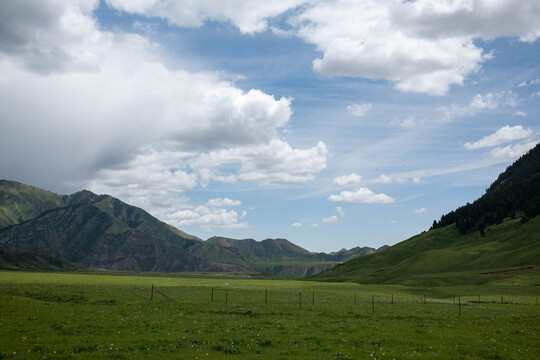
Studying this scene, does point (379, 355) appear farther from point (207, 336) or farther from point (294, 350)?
point (207, 336)

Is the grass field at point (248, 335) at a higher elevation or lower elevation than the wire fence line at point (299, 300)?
higher

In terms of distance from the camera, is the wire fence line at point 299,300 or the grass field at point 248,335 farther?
the wire fence line at point 299,300

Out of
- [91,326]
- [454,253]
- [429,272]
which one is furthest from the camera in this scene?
[454,253]

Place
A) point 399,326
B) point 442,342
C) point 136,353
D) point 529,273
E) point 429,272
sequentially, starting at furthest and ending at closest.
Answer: point 429,272 < point 529,273 < point 399,326 < point 442,342 < point 136,353

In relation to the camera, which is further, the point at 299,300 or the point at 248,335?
the point at 299,300

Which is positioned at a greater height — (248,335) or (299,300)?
(248,335)

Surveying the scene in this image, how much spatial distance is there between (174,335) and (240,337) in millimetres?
5079

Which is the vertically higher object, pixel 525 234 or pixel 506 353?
pixel 525 234

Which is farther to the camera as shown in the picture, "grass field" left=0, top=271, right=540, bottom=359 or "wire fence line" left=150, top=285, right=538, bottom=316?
"wire fence line" left=150, top=285, right=538, bottom=316

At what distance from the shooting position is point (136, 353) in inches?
938

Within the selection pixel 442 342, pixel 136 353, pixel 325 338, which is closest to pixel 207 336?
pixel 136 353

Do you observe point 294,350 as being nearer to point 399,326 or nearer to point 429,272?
point 399,326

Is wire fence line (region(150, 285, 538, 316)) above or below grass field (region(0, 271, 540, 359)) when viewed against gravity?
below

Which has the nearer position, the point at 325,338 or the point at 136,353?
the point at 136,353
